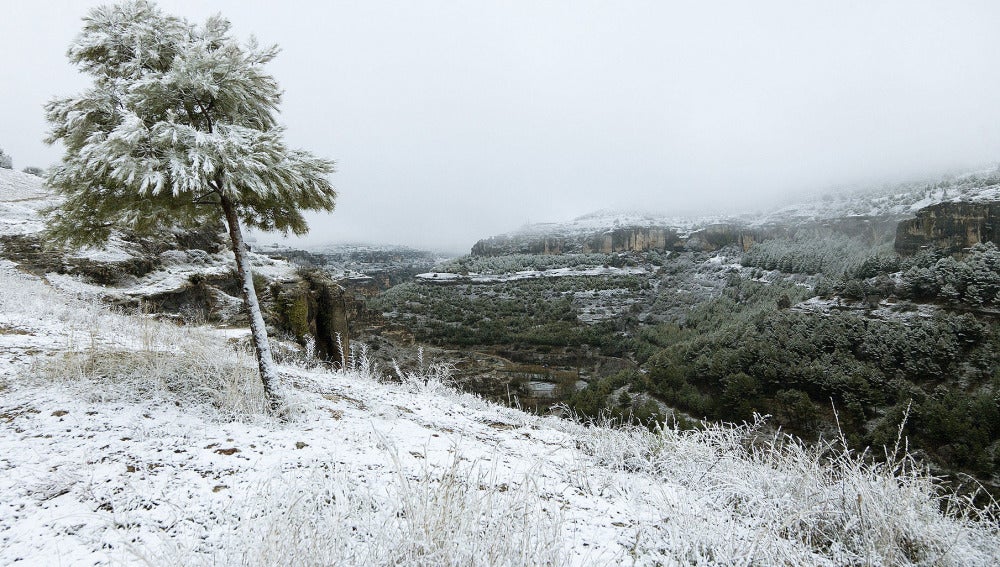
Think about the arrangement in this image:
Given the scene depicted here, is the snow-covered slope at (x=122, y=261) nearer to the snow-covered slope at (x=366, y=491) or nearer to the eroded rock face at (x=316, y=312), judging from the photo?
the eroded rock face at (x=316, y=312)

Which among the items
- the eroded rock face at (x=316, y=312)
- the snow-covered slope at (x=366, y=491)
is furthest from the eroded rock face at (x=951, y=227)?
the eroded rock face at (x=316, y=312)

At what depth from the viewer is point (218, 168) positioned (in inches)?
146

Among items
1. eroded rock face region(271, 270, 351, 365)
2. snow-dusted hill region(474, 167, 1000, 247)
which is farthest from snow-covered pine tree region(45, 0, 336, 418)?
snow-dusted hill region(474, 167, 1000, 247)

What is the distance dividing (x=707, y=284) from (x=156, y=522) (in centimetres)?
9529

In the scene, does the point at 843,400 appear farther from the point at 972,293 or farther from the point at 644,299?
the point at 644,299

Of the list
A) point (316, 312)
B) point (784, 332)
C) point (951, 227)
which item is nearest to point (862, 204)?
point (951, 227)

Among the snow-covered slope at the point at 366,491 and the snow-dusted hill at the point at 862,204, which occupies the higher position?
the snow-dusted hill at the point at 862,204

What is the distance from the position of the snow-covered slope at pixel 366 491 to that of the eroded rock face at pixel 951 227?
203 feet

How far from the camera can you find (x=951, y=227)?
1780 inches

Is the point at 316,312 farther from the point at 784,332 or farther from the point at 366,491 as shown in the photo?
the point at 784,332

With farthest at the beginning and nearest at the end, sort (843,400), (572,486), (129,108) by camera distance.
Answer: (843,400) → (129,108) → (572,486)

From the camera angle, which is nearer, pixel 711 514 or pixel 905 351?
pixel 711 514

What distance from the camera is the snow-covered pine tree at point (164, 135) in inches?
134

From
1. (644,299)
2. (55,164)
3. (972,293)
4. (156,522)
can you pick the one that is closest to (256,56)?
(55,164)
